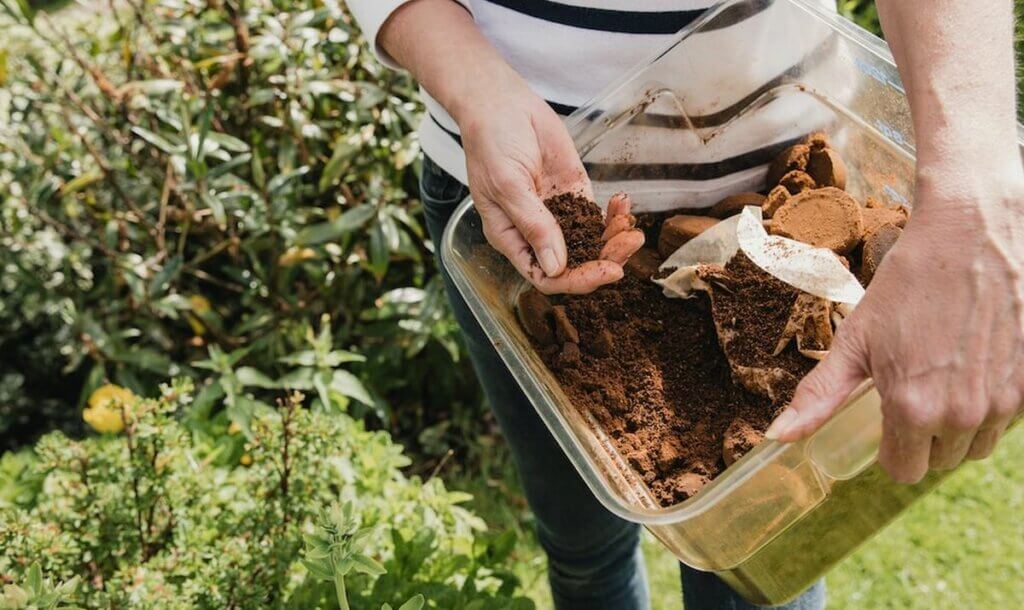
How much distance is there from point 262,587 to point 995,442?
0.99 m

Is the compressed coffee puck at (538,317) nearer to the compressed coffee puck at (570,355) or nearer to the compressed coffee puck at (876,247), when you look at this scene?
the compressed coffee puck at (570,355)

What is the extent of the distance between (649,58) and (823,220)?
0.31 metres

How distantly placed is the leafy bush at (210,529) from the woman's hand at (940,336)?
29.0 inches

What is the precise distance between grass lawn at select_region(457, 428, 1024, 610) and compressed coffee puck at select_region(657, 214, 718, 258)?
1.24 metres

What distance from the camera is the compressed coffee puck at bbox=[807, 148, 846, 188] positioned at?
1161mm

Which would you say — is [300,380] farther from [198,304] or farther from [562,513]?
[562,513]

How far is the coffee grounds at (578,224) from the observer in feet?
3.51

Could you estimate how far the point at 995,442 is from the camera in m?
0.85

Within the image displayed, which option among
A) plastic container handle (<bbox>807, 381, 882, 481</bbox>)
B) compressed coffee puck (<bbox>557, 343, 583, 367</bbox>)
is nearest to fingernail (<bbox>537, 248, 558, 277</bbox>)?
compressed coffee puck (<bbox>557, 343, 583, 367</bbox>)

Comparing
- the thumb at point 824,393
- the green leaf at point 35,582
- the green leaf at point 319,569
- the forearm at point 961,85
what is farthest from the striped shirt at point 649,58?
the green leaf at point 35,582

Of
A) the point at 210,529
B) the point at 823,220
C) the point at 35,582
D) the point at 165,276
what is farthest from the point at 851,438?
the point at 165,276

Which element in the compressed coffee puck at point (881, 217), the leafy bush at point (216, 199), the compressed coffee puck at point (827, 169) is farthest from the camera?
the leafy bush at point (216, 199)

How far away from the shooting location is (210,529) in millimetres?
1563

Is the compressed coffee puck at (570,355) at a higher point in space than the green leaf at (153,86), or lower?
higher
